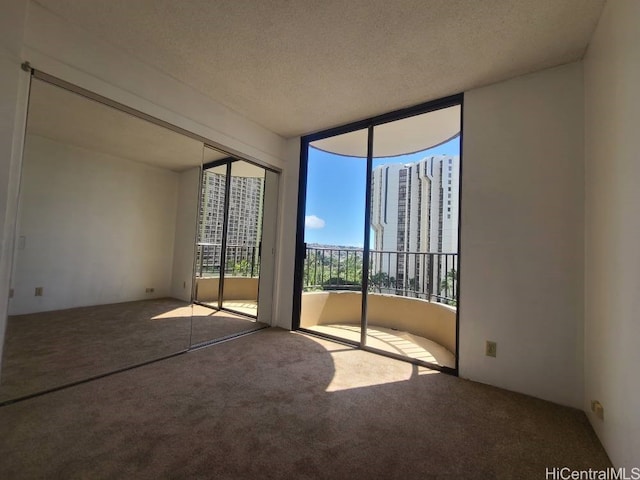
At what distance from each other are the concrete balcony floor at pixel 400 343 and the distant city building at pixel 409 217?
0.74 metres

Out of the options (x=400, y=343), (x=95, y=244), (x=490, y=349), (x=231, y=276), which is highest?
(x=95, y=244)

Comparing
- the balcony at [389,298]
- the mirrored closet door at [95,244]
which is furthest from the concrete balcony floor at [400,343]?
the mirrored closet door at [95,244]

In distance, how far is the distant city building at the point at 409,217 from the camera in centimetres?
340

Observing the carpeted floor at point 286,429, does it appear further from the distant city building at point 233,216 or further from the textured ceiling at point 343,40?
the textured ceiling at point 343,40

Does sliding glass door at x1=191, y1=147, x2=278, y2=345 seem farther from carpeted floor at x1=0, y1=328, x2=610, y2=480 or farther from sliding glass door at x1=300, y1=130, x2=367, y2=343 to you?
carpeted floor at x1=0, y1=328, x2=610, y2=480

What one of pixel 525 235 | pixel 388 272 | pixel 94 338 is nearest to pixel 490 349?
pixel 525 235

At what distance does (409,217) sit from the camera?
3869 millimetres

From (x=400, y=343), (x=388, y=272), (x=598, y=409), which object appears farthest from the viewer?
(x=388, y=272)

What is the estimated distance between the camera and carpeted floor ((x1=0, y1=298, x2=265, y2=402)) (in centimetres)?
179

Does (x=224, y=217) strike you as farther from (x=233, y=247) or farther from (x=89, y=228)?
(x=89, y=228)

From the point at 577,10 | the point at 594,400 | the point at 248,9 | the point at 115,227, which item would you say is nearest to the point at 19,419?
the point at 115,227

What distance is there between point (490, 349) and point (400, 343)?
48.4 inches

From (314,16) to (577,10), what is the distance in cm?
144

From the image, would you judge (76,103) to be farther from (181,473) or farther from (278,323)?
(278,323)
